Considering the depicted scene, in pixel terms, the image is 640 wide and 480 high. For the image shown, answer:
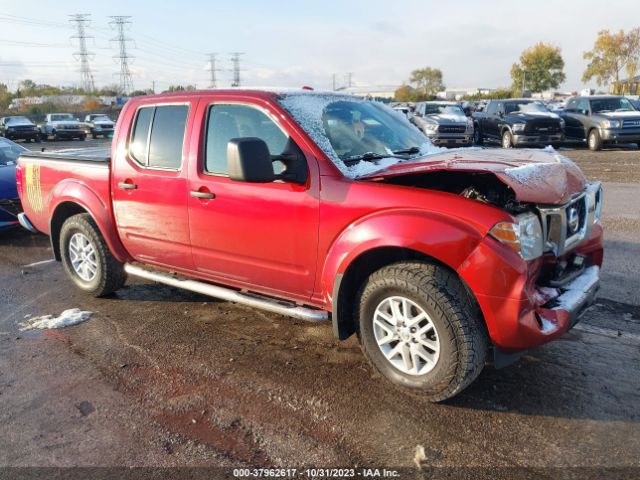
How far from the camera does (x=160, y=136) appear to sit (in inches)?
178

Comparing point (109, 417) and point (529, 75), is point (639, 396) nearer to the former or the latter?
point (109, 417)

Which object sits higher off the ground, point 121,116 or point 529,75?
point 529,75

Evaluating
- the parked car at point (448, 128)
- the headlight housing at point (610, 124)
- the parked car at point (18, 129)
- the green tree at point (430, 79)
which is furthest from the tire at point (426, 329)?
the green tree at point (430, 79)

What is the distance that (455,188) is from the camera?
3523mm

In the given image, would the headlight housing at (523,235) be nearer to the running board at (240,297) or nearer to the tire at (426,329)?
the tire at (426,329)

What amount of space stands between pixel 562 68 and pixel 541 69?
3.42 metres

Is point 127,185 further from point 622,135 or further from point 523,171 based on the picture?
point 622,135

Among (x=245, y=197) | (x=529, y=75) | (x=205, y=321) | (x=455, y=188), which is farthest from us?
(x=529, y=75)

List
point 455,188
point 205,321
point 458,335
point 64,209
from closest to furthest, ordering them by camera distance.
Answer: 1. point 458,335
2. point 455,188
3. point 205,321
4. point 64,209

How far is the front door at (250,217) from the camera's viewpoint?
11.9 ft

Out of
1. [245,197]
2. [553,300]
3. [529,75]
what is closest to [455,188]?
[553,300]

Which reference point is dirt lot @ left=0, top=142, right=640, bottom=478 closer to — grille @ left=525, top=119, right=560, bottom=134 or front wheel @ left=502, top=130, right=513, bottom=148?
grille @ left=525, top=119, right=560, bottom=134

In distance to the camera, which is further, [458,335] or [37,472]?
[458,335]

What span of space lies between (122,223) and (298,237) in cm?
203
